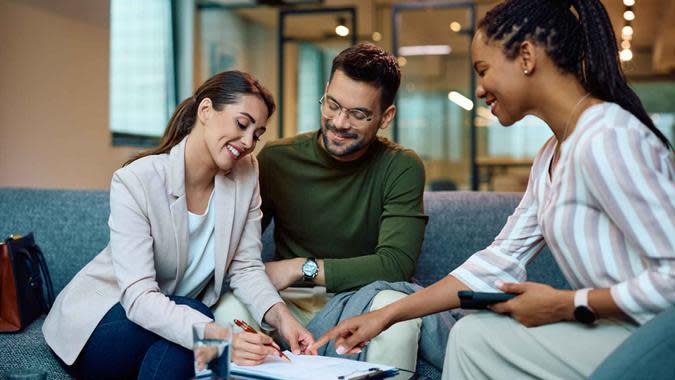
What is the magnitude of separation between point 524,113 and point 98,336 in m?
1.20

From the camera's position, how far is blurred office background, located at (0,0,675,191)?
5.08 m

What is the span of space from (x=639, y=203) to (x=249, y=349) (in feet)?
2.72

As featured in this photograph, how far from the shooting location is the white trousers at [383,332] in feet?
6.67

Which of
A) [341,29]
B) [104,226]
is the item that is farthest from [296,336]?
[341,29]

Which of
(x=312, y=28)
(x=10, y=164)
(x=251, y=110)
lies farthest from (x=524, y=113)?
(x=312, y=28)

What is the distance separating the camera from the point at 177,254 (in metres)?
2.16

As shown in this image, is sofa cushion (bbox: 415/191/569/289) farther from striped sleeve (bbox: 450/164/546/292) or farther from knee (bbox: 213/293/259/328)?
striped sleeve (bbox: 450/164/546/292)

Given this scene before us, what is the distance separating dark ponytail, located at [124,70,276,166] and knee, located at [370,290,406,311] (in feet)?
1.93

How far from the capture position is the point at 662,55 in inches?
453

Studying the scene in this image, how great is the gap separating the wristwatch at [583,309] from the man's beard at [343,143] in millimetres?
1081

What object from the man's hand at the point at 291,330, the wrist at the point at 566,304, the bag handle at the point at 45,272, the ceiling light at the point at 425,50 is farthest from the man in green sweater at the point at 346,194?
the ceiling light at the point at 425,50

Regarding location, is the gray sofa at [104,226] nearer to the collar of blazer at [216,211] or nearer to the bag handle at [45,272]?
the bag handle at [45,272]

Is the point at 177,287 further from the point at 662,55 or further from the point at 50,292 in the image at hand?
the point at 662,55

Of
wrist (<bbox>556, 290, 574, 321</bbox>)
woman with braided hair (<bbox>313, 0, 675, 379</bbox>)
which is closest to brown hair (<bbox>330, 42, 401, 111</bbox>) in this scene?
woman with braided hair (<bbox>313, 0, 675, 379</bbox>)
